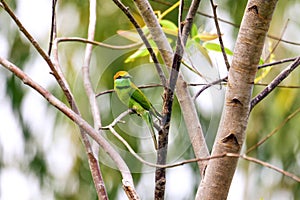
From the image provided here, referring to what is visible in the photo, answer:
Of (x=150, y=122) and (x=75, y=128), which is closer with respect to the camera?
(x=150, y=122)

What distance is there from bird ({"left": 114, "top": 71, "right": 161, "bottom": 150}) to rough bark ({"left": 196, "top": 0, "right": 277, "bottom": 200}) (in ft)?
0.25

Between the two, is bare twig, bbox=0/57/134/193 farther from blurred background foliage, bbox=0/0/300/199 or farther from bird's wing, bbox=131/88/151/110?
blurred background foliage, bbox=0/0/300/199

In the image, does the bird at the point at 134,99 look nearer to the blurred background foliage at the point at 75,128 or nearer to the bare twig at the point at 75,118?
the bare twig at the point at 75,118

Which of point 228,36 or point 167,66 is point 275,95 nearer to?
point 228,36

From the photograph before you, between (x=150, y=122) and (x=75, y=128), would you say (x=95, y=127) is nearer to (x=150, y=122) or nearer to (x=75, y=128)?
(x=150, y=122)

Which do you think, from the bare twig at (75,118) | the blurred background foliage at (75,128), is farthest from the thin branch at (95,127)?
the blurred background foliage at (75,128)

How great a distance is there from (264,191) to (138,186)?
412 mm

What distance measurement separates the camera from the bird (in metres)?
0.53

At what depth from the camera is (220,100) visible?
2.25 feet

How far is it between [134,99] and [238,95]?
0.14 m

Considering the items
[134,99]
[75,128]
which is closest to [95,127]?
[134,99]

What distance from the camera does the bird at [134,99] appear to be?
1.75 ft

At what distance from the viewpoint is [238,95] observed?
17.8 inches

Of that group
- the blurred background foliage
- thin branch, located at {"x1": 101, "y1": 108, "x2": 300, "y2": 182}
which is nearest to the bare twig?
thin branch, located at {"x1": 101, "y1": 108, "x2": 300, "y2": 182}
